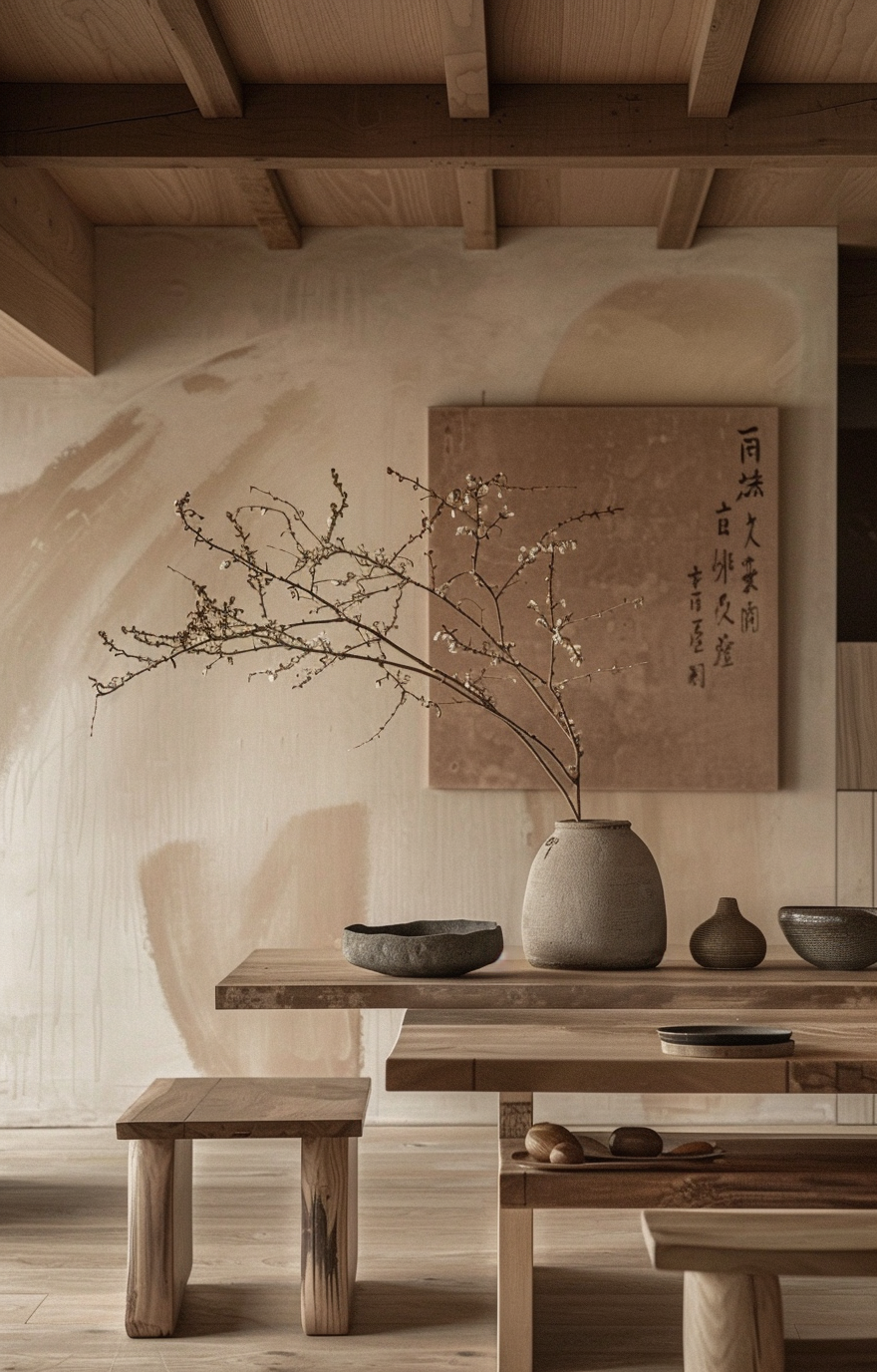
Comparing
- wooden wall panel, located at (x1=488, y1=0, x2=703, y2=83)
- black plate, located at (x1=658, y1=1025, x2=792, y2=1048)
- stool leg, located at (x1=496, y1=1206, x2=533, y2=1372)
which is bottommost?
stool leg, located at (x1=496, y1=1206, x2=533, y2=1372)

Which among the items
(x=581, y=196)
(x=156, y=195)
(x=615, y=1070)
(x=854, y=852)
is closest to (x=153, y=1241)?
(x=615, y=1070)

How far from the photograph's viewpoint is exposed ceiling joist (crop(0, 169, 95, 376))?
312cm

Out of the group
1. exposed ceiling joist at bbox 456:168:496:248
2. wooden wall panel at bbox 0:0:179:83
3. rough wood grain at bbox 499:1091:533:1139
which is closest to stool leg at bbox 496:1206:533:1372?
rough wood grain at bbox 499:1091:533:1139

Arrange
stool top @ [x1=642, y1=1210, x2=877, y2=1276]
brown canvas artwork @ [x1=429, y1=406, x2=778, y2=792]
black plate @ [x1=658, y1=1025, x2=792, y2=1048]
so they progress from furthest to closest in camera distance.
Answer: brown canvas artwork @ [x1=429, y1=406, x2=778, y2=792] → black plate @ [x1=658, y1=1025, x2=792, y2=1048] → stool top @ [x1=642, y1=1210, x2=877, y2=1276]

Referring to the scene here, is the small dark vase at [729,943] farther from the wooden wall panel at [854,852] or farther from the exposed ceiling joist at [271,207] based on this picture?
the exposed ceiling joist at [271,207]

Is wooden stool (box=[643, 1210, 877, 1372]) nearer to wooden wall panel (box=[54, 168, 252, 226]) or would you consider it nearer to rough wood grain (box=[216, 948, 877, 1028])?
rough wood grain (box=[216, 948, 877, 1028])

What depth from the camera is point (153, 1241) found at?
92.6 inches

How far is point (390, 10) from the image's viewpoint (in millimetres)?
2645

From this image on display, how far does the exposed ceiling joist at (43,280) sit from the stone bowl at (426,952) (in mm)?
1699

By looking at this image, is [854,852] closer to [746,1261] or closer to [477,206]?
[477,206]

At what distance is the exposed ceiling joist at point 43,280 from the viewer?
123 inches

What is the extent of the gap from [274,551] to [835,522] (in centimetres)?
158

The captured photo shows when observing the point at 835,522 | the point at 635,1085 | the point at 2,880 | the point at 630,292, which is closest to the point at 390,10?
the point at 630,292

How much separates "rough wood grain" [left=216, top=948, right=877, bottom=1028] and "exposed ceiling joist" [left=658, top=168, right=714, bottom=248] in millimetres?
1911
